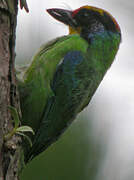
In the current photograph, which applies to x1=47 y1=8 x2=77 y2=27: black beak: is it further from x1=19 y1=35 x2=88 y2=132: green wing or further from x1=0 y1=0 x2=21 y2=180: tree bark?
x1=0 y1=0 x2=21 y2=180: tree bark

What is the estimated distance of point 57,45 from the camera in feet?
12.8

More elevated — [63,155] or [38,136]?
[38,136]

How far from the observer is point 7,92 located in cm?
262

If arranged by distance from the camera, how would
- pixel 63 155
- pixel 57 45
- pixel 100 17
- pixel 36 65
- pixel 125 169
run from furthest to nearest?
pixel 125 169 < pixel 63 155 < pixel 100 17 < pixel 57 45 < pixel 36 65

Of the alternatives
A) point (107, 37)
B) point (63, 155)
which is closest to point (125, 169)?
point (63, 155)

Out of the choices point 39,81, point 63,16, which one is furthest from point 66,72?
point 63,16

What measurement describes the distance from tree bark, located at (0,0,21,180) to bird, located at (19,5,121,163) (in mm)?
858

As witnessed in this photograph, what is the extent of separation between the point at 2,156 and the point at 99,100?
11.5 ft

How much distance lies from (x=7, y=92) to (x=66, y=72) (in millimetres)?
1341

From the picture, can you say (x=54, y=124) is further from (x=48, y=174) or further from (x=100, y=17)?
(x=100, y=17)

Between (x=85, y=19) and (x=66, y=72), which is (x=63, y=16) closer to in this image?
(x=85, y=19)

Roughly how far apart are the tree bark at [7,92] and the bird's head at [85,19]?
4.96ft

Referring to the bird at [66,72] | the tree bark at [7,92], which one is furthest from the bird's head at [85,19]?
the tree bark at [7,92]

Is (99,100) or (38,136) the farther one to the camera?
(99,100)
